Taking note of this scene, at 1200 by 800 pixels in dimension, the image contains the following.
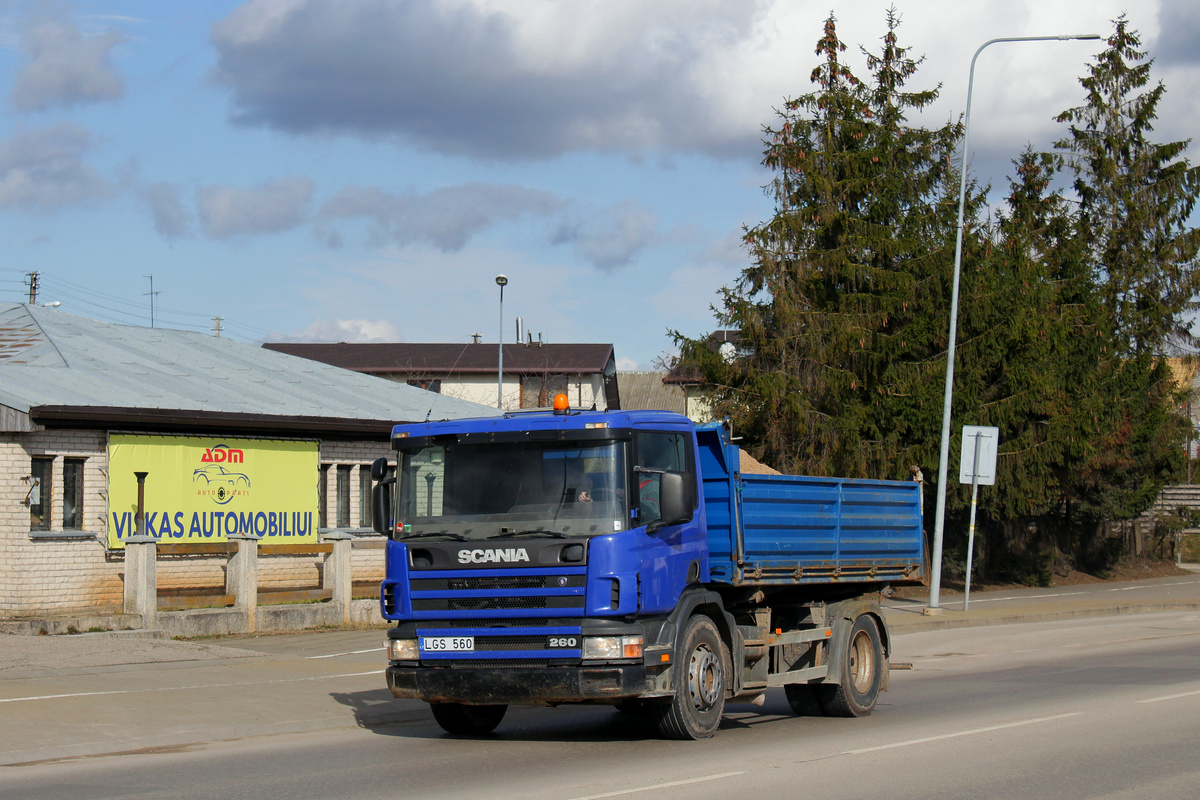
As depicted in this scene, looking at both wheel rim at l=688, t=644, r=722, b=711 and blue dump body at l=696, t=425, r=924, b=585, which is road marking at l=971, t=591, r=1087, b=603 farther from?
wheel rim at l=688, t=644, r=722, b=711

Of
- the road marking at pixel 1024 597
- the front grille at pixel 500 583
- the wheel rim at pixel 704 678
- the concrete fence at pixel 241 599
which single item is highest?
the front grille at pixel 500 583

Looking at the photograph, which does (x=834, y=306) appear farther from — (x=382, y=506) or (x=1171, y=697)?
(x=382, y=506)

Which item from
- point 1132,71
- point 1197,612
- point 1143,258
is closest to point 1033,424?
point 1197,612

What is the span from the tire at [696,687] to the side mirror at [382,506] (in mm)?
2544

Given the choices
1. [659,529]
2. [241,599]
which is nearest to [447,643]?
[659,529]

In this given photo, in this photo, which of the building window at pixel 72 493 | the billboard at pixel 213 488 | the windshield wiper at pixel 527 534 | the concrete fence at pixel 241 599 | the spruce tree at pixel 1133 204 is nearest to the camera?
the windshield wiper at pixel 527 534

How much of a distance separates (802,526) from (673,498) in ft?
7.84

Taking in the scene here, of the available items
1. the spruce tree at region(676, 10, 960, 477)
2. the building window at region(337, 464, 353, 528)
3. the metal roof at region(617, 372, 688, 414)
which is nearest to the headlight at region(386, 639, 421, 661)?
the building window at region(337, 464, 353, 528)

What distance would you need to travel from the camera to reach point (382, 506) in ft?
34.9

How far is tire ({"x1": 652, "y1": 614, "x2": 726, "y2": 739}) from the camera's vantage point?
10234 mm

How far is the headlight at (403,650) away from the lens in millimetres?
10312

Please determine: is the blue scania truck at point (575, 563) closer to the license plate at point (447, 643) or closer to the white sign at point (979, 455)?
the license plate at point (447, 643)

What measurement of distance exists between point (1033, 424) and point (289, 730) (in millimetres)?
24761

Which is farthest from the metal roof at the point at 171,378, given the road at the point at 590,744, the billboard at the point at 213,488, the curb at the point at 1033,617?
the curb at the point at 1033,617
